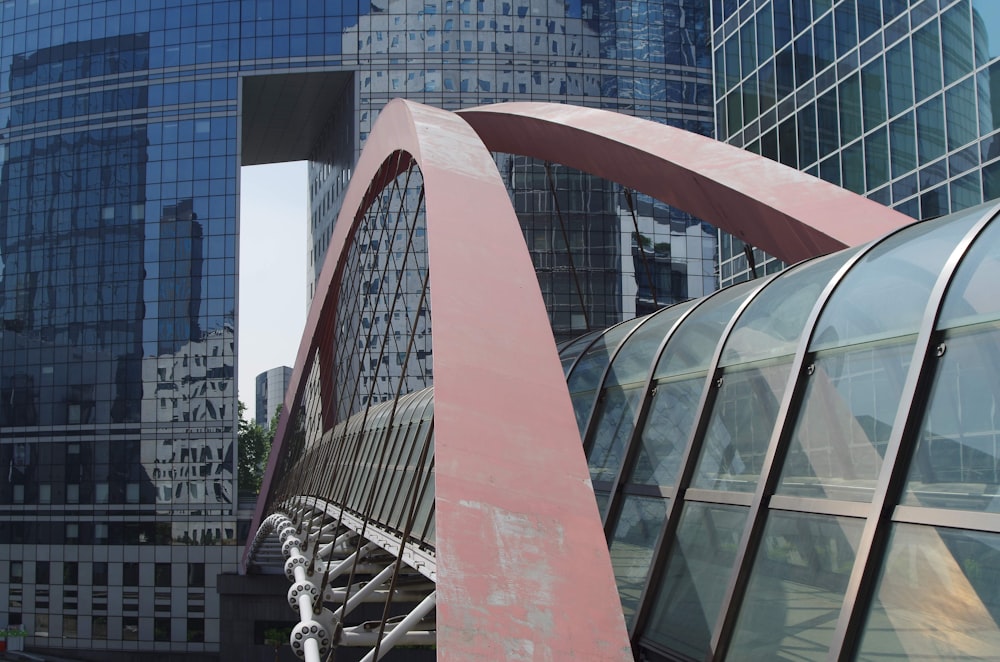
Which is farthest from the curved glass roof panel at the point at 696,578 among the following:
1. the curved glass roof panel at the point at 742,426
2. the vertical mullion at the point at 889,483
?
the vertical mullion at the point at 889,483

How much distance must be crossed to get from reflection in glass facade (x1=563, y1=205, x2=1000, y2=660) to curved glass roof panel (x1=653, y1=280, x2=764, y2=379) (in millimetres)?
24

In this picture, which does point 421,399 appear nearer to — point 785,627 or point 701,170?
point 701,170

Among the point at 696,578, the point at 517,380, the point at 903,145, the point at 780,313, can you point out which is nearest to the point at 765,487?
the point at 696,578

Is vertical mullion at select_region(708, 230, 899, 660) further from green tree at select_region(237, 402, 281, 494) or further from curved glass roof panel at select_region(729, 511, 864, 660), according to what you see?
green tree at select_region(237, 402, 281, 494)

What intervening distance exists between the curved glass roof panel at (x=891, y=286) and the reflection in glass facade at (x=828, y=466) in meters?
0.01

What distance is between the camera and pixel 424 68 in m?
76.4

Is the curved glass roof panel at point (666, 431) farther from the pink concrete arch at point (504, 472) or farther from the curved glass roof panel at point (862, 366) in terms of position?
the curved glass roof panel at point (862, 366)

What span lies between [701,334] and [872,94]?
19.7 meters

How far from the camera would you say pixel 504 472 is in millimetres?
7055

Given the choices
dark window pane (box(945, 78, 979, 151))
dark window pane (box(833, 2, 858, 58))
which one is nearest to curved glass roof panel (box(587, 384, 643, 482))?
dark window pane (box(945, 78, 979, 151))

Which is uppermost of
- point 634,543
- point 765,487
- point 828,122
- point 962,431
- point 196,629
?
point 828,122

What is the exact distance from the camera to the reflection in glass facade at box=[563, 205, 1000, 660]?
208 inches

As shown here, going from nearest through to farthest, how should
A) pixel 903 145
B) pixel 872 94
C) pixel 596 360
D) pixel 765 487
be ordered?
pixel 765 487 < pixel 596 360 < pixel 903 145 < pixel 872 94

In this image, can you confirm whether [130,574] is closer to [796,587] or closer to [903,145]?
[903,145]
